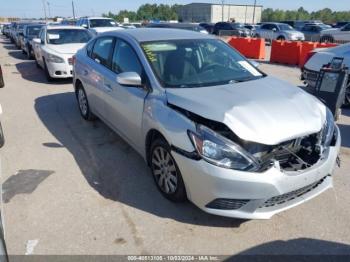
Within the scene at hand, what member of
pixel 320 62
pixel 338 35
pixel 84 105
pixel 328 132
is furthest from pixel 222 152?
pixel 338 35

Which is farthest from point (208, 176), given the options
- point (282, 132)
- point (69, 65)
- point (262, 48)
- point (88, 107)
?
point (262, 48)

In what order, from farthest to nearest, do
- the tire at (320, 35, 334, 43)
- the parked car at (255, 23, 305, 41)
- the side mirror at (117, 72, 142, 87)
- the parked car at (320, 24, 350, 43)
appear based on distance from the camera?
1. the parked car at (255, 23, 305, 41)
2. the tire at (320, 35, 334, 43)
3. the parked car at (320, 24, 350, 43)
4. the side mirror at (117, 72, 142, 87)

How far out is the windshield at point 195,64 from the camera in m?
3.70

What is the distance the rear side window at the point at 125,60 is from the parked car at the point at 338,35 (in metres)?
18.7

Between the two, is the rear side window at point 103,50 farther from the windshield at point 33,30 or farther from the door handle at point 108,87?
the windshield at point 33,30

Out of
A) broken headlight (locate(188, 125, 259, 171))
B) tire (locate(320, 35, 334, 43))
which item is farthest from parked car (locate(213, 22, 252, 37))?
broken headlight (locate(188, 125, 259, 171))

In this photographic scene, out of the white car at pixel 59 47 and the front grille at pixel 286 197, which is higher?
the white car at pixel 59 47

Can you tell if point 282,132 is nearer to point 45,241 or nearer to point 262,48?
point 45,241

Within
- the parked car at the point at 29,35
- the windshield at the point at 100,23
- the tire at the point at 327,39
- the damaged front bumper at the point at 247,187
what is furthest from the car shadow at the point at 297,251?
the tire at the point at 327,39

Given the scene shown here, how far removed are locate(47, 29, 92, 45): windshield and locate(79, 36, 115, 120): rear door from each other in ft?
17.1

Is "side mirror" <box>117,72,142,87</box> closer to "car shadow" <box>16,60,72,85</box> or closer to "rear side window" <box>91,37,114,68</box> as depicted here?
"rear side window" <box>91,37,114,68</box>

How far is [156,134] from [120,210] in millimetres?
880

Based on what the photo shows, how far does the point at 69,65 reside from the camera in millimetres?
9289

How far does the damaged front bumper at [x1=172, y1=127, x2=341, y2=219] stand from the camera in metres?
2.74
